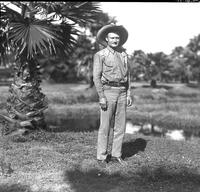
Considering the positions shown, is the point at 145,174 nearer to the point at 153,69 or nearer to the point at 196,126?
the point at 196,126

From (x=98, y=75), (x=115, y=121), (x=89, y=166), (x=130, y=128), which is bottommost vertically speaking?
(x=130, y=128)

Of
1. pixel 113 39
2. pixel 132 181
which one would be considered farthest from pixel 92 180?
pixel 113 39

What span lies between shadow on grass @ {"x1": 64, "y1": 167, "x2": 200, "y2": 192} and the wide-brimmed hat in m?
2.52

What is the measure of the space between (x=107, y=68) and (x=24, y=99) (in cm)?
370

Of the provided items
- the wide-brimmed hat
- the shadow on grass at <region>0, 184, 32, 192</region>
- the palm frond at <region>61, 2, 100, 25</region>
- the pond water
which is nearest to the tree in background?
the pond water

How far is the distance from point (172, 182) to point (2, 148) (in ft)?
13.5

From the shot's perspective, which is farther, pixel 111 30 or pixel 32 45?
pixel 32 45

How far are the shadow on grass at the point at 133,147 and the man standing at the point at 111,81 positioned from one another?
1.14 meters

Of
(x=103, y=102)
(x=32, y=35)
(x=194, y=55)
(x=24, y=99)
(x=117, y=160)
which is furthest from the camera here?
(x=194, y=55)

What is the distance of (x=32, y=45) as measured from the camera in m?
9.34

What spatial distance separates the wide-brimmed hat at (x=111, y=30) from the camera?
697 cm

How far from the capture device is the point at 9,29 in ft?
29.9

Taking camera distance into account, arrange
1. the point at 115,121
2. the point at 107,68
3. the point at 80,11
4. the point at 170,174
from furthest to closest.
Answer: the point at 80,11 < the point at 115,121 < the point at 107,68 < the point at 170,174

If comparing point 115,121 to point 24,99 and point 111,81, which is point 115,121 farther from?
point 24,99
